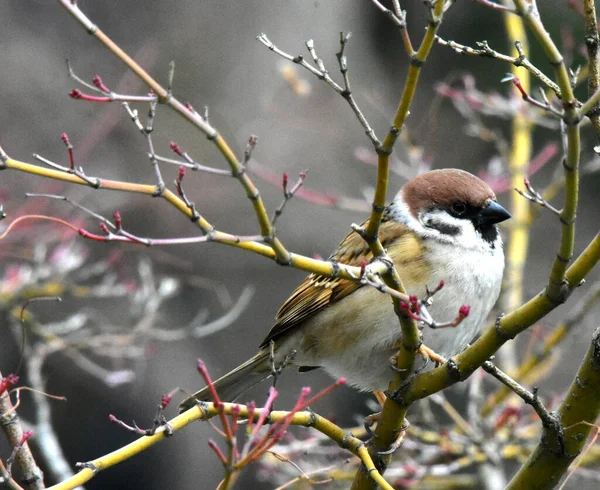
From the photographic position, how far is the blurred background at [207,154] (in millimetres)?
7023

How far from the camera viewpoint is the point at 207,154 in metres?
8.50

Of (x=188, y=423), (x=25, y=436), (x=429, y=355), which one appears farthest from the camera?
(x=429, y=355)

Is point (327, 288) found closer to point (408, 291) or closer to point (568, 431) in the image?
point (408, 291)

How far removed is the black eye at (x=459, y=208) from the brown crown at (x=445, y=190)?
2 cm

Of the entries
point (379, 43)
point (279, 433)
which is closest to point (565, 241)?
point (279, 433)

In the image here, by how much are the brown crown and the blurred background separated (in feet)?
4.83

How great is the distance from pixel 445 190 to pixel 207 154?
5.27m

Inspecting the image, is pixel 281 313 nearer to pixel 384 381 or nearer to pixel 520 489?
pixel 384 381

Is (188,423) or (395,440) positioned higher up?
(188,423)

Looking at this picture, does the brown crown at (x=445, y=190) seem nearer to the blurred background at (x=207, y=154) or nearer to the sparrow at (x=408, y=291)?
the sparrow at (x=408, y=291)

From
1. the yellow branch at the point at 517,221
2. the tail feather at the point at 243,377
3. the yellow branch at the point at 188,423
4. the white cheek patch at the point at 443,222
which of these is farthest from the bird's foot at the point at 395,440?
the yellow branch at the point at 517,221

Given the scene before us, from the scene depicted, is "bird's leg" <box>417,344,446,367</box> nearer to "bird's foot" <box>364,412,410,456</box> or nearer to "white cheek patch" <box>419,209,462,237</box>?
"bird's foot" <box>364,412,410,456</box>

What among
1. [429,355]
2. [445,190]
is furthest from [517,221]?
[429,355]

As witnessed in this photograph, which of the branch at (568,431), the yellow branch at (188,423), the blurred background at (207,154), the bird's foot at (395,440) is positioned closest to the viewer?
the yellow branch at (188,423)
